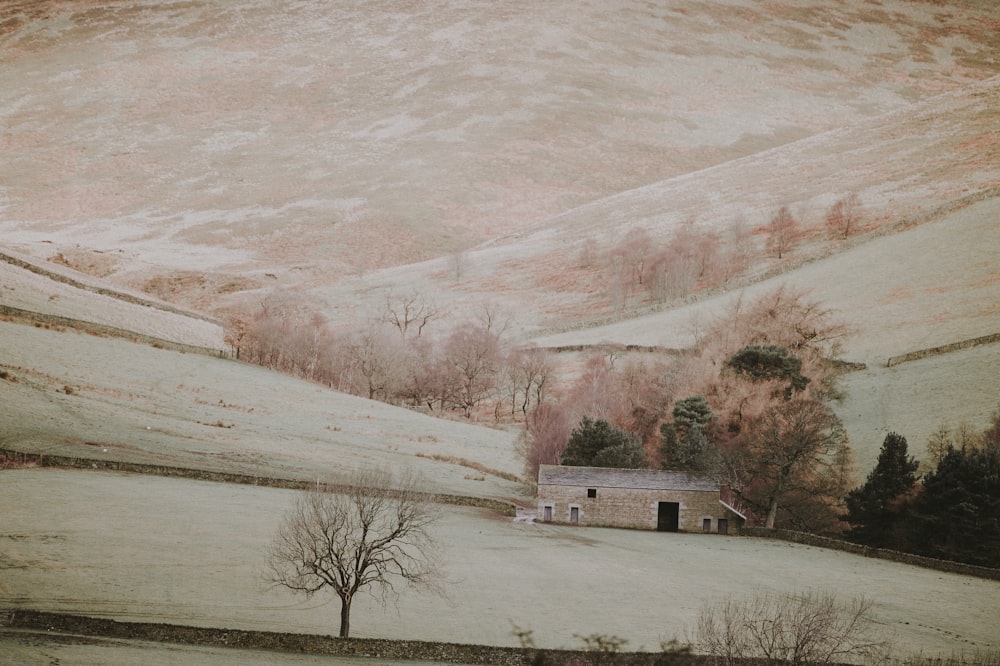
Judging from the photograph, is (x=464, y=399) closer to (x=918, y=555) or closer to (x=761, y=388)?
(x=761, y=388)

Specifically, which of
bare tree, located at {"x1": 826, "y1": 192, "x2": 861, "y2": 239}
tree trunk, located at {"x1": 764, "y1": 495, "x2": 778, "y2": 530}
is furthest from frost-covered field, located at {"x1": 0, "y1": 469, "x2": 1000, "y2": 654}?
bare tree, located at {"x1": 826, "y1": 192, "x2": 861, "y2": 239}

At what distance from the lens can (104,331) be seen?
199 ft

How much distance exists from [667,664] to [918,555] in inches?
804

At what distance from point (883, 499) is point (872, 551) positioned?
3.70m

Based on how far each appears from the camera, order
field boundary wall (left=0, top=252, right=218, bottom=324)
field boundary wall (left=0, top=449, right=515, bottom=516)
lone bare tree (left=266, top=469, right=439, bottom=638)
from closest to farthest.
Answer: lone bare tree (left=266, top=469, right=439, bottom=638) → field boundary wall (left=0, top=449, right=515, bottom=516) → field boundary wall (left=0, top=252, right=218, bottom=324)

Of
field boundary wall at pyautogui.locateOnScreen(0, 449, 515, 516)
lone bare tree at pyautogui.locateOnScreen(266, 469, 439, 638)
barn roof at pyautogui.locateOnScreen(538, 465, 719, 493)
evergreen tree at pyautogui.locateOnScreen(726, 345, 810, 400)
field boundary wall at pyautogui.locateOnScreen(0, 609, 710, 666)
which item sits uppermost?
evergreen tree at pyautogui.locateOnScreen(726, 345, 810, 400)

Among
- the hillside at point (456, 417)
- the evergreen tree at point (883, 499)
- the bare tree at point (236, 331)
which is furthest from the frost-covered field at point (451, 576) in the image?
the bare tree at point (236, 331)

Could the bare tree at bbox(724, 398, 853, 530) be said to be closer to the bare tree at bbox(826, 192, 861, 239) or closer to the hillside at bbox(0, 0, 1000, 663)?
the hillside at bbox(0, 0, 1000, 663)

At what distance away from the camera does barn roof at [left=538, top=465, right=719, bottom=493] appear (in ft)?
149

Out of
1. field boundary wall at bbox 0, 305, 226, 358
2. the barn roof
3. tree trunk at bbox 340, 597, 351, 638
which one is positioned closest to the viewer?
tree trunk at bbox 340, 597, 351, 638

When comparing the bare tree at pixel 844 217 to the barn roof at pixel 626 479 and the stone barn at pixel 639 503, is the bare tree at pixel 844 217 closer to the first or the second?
the barn roof at pixel 626 479

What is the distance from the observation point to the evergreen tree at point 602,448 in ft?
165

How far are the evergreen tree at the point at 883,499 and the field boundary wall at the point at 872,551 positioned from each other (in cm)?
153

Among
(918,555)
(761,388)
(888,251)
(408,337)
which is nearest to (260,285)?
(408,337)
